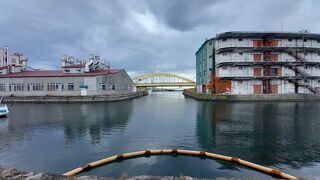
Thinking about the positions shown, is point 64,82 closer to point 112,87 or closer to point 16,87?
point 112,87

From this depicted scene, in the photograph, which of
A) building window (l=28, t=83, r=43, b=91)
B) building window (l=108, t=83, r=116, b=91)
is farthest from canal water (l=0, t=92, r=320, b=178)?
building window (l=28, t=83, r=43, b=91)

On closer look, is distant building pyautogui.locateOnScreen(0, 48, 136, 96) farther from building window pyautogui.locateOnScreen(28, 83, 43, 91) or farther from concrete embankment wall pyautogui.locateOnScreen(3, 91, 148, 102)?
concrete embankment wall pyautogui.locateOnScreen(3, 91, 148, 102)

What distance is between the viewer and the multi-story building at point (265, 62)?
56.9 m

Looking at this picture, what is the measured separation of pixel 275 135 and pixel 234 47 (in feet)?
139

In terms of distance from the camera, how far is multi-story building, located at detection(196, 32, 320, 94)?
→ 56906 millimetres

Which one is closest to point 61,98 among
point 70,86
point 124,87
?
point 70,86

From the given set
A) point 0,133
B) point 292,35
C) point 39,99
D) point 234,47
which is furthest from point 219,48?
point 0,133

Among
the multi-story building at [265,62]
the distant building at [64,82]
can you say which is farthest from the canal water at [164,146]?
the multi-story building at [265,62]

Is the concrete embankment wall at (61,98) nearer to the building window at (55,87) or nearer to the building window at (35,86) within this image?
the building window at (35,86)

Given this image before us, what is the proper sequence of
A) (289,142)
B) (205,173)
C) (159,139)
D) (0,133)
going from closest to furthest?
(205,173), (289,142), (159,139), (0,133)

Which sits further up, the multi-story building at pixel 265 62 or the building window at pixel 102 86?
the multi-story building at pixel 265 62

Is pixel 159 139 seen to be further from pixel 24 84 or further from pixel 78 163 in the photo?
pixel 24 84

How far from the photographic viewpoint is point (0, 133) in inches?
779

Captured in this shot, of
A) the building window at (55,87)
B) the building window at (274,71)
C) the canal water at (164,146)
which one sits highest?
the building window at (274,71)
